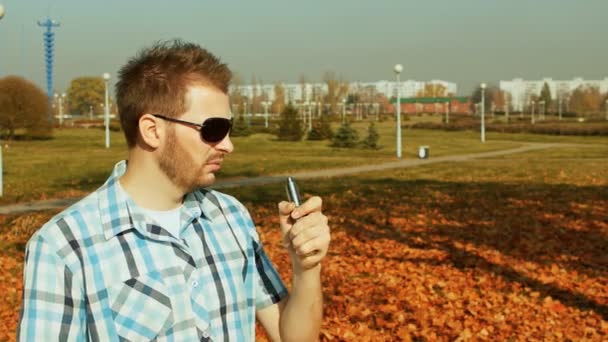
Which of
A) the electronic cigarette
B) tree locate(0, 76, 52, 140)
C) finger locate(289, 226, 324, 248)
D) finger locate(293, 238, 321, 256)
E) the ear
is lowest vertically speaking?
finger locate(293, 238, 321, 256)

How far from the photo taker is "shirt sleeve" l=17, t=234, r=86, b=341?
5.84 ft

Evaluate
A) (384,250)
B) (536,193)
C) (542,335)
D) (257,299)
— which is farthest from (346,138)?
(257,299)

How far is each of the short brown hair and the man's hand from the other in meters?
0.39

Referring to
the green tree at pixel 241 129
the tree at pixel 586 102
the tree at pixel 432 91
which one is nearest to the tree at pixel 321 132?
the green tree at pixel 241 129

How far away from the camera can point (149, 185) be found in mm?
2064

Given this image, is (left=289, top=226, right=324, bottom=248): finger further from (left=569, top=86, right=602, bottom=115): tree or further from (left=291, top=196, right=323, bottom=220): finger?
(left=569, top=86, right=602, bottom=115): tree

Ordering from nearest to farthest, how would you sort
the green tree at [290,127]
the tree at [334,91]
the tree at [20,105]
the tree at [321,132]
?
the tree at [20,105] < the green tree at [290,127] < the tree at [321,132] < the tree at [334,91]

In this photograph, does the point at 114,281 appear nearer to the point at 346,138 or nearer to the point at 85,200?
the point at 85,200

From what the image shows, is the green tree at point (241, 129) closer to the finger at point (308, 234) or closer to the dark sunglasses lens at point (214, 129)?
the dark sunglasses lens at point (214, 129)

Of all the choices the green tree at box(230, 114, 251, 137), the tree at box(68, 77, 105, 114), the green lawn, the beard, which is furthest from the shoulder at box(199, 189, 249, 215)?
the tree at box(68, 77, 105, 114)

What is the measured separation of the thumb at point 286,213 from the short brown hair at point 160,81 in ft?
1.20

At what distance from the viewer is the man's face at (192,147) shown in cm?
210

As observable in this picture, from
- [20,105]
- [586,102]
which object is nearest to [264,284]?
[20,105]

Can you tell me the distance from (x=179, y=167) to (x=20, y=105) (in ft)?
140
